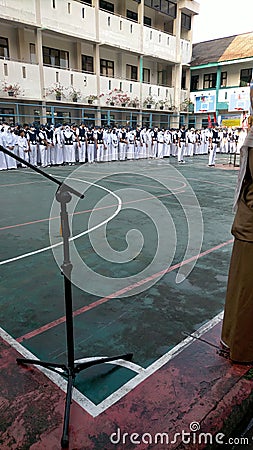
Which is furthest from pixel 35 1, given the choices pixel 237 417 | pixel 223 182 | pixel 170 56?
pixel 237 417

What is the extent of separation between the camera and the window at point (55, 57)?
19.9 metres

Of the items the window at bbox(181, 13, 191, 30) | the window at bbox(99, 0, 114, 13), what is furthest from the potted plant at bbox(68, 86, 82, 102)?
the window at bbox(181, 13, 191, 30)

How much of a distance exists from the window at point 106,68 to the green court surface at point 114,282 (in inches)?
719

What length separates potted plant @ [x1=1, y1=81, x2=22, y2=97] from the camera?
55.1 feet

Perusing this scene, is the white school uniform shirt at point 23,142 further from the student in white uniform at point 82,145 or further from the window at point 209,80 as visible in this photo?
the window at point 209,80

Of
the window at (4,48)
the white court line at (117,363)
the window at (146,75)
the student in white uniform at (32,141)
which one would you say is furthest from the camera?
the window at (146,75)

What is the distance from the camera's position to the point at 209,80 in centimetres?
3069

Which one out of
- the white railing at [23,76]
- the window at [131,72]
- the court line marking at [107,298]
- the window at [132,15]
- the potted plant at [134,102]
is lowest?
the court line marking at [107,298]

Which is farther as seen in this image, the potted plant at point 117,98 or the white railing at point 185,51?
the white railing at point 185,51

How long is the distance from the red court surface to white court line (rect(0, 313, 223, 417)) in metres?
0.03

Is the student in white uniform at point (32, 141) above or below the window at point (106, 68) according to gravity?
below

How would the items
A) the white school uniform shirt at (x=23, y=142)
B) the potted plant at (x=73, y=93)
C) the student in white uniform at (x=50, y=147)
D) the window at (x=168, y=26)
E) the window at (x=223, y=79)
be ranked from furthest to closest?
the window at (x=223, y=79) → the window at (x=168, y=26) → the potted plant at (x=73, y=93) → the student in white uniform at (x=50, y=147) → the white school uniform shirt at (x=23, y=142)

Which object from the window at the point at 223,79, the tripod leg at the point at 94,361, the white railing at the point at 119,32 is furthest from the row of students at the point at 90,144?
the tripod leg at the point at 94,361

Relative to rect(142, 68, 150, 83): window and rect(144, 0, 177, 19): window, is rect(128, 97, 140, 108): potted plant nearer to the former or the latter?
rect(142, 68, 150, 83): window
